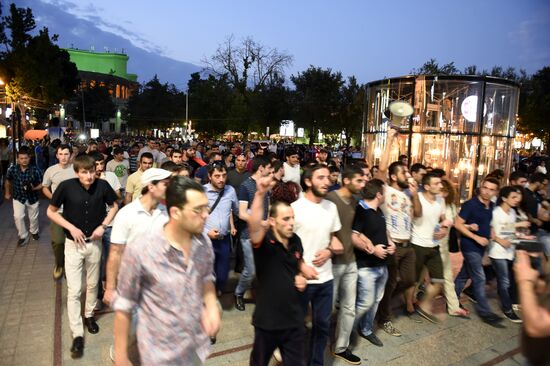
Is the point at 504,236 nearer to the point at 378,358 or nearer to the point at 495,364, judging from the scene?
the point at 495,364

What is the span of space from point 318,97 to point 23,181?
31806mm

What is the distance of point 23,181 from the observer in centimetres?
784

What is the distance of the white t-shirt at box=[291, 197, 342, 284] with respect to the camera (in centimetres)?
365

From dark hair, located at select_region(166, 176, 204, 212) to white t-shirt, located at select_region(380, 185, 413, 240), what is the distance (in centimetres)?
318

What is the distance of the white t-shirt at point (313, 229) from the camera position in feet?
12.0

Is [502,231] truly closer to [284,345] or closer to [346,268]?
[346,268]

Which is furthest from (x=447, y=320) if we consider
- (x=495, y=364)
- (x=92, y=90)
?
(x=92, y=90)

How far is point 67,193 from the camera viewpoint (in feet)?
13.9

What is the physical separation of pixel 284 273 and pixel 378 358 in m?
1.92

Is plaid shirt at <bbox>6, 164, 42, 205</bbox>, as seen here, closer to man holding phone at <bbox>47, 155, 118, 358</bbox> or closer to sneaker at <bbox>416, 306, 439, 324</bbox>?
man holding phone at <bbox>47, 155, 118, 358</bbox>

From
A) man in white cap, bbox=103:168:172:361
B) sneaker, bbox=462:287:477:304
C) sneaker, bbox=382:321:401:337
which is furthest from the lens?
sneaker, bbox=462:287:477:304

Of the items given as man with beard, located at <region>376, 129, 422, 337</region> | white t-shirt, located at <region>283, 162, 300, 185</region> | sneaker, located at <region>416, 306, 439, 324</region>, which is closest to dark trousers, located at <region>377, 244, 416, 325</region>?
man with beard, located at <region>376, 129, 422, 337</region>

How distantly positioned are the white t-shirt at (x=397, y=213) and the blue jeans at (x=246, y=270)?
1.74 metres

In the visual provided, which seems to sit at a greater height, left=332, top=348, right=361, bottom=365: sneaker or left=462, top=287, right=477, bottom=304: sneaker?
left=332, top=348, right=361, bottom=365: sneaker
